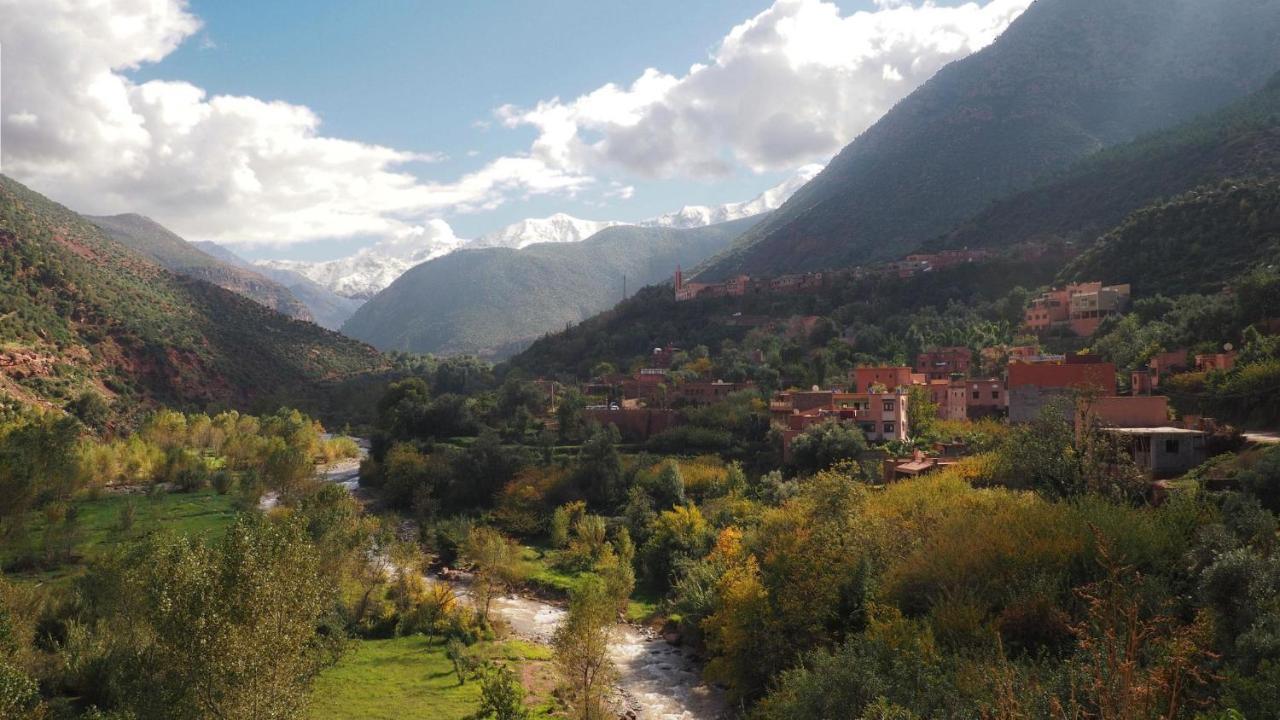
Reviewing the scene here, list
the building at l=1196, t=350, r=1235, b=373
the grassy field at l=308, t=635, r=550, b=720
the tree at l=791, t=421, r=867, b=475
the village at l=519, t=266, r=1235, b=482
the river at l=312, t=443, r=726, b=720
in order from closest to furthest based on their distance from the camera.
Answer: the grassy field at l=308, t=635, r=550, b=720, the river at l=312, t=443, r=726, b=720, the village at l=519, t=266, r=1235, b=482, the building at l=1196, t=350, r=1235, b=373, the tree at l=791, t=421, r=867, b=475

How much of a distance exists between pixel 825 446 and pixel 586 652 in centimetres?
2566

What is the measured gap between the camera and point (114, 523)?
39156 millimetres

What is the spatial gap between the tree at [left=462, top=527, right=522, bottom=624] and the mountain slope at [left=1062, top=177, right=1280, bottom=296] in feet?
195

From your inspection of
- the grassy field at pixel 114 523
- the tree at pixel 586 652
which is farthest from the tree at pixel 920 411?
the grassy field at pixel 114 523

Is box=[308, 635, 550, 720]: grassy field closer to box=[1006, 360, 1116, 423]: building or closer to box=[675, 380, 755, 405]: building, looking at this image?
box=[1006, 360, 1116, 423]: building

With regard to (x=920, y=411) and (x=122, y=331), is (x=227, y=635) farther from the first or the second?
(x=122, y=331)

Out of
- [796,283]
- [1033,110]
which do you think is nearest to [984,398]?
[796,283]

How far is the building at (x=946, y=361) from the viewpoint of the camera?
208ft

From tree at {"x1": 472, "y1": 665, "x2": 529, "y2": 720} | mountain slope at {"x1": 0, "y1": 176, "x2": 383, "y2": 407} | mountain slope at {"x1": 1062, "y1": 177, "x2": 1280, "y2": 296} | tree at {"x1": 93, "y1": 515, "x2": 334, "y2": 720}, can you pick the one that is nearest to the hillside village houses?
mountain slope at {"x1": 1062, "y1": 177, "x2": 1280, "y2": 296}

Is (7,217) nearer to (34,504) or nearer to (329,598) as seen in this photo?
(34,504)

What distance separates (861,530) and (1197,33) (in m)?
180

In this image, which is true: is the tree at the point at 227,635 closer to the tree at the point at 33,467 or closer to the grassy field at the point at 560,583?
the grassy field at the point at 560,583

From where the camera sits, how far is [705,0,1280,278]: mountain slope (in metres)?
136

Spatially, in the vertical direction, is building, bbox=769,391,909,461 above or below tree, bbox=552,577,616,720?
above
